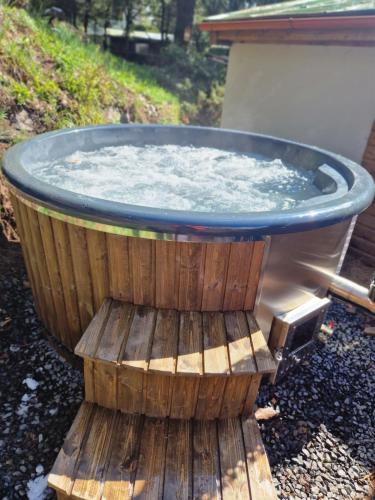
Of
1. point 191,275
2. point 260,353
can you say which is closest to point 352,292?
point 260,353

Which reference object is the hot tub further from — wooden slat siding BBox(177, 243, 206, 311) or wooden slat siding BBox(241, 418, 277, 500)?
wooden slat siding BBox(241, 418, 277, 500)

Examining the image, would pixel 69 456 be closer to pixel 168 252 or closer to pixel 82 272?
pixel 82 272

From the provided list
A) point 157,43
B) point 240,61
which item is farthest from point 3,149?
point 157,43

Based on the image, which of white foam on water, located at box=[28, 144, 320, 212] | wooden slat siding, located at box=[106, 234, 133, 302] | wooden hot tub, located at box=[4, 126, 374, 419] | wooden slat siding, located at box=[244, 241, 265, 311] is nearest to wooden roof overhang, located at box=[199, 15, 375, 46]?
white foam on water, located at box=[28, 144, 320, 212]

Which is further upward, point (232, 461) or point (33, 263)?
point (33, 263)

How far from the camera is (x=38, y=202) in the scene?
5.45 ft

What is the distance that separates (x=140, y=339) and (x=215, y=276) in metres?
0.44

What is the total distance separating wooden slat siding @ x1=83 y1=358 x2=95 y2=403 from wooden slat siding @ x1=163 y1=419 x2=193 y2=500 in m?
0.39

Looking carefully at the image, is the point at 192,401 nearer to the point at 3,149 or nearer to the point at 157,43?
the point at 3,149

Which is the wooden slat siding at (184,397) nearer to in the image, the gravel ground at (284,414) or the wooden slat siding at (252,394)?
the wooden slat siding at (252,394)

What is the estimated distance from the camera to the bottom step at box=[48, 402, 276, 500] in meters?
1.36

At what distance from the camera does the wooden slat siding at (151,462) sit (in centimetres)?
136

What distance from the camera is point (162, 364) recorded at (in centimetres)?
144

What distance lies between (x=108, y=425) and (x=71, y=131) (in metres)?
2.77
